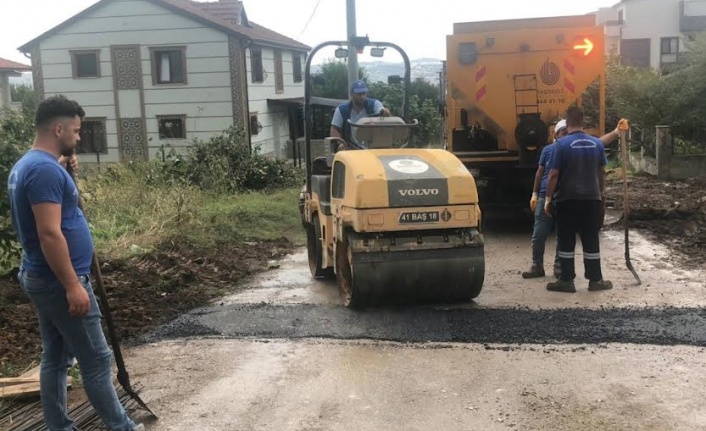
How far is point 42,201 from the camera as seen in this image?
320 cm

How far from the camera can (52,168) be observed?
327cm

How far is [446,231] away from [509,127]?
4726 millimetres

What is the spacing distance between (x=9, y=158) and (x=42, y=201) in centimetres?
355

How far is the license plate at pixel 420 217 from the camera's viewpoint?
5.66 metres

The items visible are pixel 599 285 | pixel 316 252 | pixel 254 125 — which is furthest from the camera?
pixel 254 125

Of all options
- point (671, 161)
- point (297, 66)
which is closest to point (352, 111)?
point (671, 161)

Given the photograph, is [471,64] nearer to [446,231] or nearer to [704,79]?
[446,231]

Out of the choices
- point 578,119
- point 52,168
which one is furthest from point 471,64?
point 52,168

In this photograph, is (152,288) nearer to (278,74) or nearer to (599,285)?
(599,285)

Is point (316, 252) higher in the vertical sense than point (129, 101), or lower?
lower

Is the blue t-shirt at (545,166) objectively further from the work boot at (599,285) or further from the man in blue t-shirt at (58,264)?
the man in blue t-shirt at (58,264)

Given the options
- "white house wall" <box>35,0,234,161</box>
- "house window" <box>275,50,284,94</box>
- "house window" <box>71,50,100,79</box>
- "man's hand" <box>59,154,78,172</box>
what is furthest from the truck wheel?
"house window" <box>275,50,284,94</box>

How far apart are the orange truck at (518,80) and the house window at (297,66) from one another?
74.7 ft

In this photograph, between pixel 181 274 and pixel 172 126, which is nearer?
pixel 181 274
